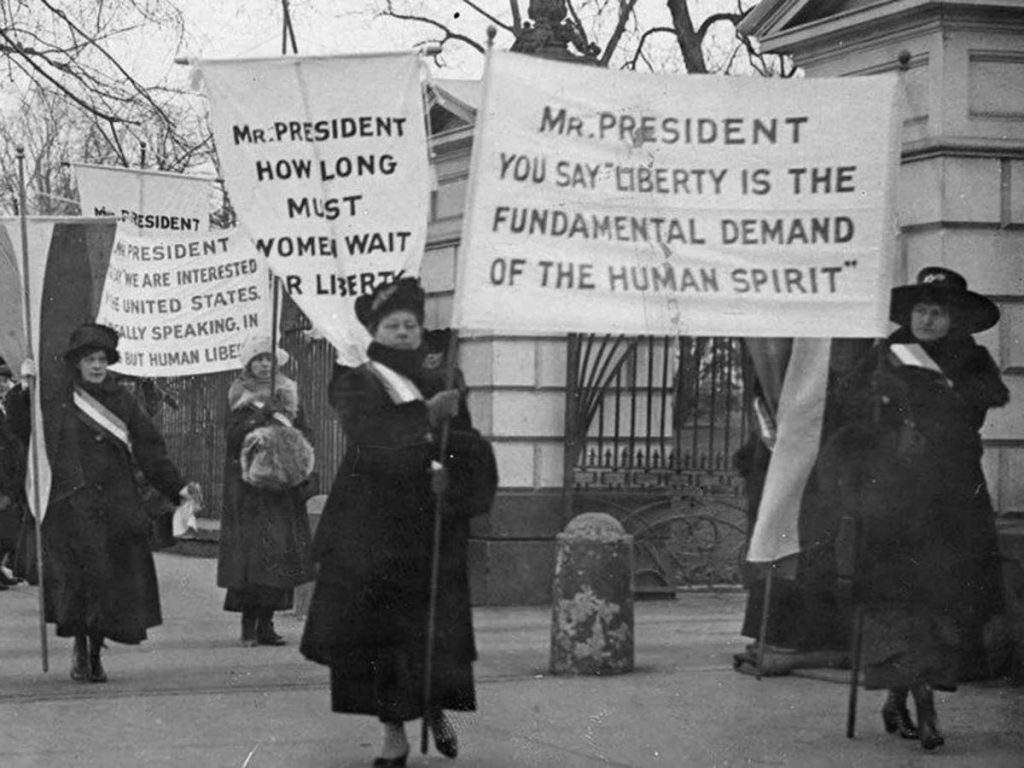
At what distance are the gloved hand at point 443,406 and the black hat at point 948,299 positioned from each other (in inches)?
75.9

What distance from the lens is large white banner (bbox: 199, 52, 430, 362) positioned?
29.0 feet

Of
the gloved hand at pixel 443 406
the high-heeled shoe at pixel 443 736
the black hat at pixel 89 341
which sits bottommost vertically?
the high-heeled shoe at pixel 443 736

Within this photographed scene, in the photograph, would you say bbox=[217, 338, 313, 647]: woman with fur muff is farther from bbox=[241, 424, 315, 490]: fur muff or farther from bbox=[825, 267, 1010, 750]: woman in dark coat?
bbox=[825, 267, 1010, 750]: woman in dark coat

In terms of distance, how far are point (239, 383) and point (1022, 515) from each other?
4627 mm

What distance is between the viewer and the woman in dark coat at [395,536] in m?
8.11

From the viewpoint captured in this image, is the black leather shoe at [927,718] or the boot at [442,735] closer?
the boot at [442,735]

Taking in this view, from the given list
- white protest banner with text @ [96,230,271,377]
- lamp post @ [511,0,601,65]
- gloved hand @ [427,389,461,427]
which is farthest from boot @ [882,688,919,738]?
lamp post @ [511,0,601,65]

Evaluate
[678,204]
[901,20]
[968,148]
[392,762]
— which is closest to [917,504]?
[678,204]

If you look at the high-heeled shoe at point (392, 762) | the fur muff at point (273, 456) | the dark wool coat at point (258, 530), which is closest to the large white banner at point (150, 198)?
the dark wool coat at point (258, 530)

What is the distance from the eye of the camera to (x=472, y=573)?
15367 mm

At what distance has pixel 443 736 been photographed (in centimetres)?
826

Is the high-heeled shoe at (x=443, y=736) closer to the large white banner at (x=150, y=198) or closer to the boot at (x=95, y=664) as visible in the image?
the boot at (x=95, y=664)

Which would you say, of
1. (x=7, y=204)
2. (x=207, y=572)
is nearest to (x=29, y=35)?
(x=207, y=572)

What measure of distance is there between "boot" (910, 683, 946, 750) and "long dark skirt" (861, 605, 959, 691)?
41 millimetres
